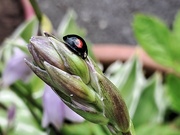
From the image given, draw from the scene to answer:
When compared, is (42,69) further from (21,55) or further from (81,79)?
(21,55)

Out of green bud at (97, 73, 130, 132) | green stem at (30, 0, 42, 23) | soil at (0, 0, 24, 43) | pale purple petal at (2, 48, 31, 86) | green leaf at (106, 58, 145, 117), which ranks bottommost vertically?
A: green leaf at (106, 58, 145, 117)

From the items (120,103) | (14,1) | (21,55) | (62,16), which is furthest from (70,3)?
(120,103)

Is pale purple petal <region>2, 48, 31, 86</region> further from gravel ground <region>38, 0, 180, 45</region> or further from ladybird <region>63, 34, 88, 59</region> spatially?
gravel ground <region>38, 0, 180, 45</region>

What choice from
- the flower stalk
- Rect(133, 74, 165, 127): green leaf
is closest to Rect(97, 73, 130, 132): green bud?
the flower stalk

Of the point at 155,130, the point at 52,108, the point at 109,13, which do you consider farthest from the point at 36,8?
the point at 109,13

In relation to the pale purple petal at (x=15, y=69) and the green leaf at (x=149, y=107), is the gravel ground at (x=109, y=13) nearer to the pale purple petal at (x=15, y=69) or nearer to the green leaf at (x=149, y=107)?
the green leaf at (x=149, y=107)

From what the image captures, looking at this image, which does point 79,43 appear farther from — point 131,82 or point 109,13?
point 109,13
